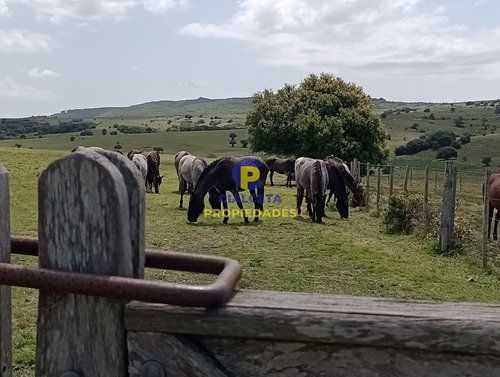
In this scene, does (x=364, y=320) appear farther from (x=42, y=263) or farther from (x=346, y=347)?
(x=42, y=263)

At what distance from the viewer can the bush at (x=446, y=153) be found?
52844mm

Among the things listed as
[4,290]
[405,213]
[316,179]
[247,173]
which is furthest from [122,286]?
[316,179]

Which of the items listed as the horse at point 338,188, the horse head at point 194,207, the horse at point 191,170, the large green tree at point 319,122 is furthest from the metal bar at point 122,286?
the large green tree at point 319,122

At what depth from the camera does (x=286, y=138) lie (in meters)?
34.7

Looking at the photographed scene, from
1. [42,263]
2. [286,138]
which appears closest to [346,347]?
[42,263]

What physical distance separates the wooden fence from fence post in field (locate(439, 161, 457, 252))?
9.92m

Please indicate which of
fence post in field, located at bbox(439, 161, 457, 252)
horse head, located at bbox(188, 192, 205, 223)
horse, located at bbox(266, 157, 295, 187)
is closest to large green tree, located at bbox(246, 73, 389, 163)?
horse, located at bbox(266, 157, 295, 187)

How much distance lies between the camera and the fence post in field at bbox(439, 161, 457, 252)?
34.2ft

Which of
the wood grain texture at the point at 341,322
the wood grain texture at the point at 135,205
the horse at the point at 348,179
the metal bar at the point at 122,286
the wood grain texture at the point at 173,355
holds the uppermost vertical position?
the wood grain texture at the point at 135,205

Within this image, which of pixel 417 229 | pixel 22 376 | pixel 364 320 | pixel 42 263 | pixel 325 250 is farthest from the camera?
pixel 417 229

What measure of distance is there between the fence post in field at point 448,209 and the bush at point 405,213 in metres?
2.25

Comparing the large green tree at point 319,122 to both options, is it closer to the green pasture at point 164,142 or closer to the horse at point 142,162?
the horse at point 142,162

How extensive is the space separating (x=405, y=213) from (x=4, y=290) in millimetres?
12510

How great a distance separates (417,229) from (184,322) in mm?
12270
